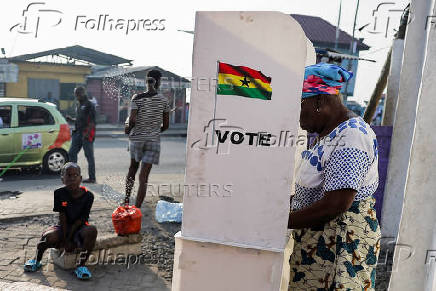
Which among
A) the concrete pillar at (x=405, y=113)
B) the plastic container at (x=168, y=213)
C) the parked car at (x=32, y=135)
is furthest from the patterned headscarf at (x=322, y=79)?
the parked car at (x=32, y=135)

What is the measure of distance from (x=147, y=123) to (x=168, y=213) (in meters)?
1.24

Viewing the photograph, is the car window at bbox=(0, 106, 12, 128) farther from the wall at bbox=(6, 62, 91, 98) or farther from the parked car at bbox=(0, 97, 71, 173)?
the wall at bbox=(6, 62, 91, 98)

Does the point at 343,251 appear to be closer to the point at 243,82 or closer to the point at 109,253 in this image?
the point at 243,82

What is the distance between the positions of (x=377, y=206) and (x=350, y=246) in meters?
3.62

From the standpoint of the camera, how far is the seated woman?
3715mm

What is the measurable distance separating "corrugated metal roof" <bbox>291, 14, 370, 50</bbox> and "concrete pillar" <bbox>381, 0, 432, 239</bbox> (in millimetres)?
27460

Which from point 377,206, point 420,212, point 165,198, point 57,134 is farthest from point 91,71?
point 420,212

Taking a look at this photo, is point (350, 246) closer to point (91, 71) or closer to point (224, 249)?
point (224, 249)

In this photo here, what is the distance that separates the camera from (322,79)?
183 centimetres

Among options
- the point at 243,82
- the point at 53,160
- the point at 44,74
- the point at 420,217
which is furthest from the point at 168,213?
the point at 44,74

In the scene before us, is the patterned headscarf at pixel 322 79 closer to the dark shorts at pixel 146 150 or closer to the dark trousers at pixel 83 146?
the dark shorts at pixel 146 150

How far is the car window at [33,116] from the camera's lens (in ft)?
26.1

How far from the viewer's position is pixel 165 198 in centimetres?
641

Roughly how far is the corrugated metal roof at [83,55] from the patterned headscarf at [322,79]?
1844cm
